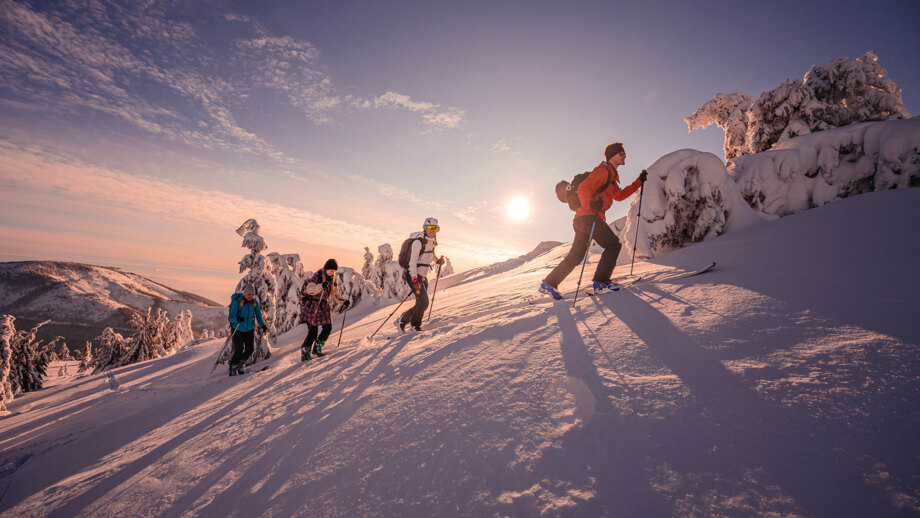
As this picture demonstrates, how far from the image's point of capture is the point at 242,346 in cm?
768

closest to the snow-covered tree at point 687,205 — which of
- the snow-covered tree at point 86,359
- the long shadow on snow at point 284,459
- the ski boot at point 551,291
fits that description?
the ski boot at point 551,291

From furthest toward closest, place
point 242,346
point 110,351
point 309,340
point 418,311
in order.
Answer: point 110,351
point 242,346
point 309,340
point 418,311

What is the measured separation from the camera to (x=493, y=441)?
206 cm

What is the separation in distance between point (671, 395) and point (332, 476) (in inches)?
92.0

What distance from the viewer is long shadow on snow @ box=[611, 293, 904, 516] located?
1346mm

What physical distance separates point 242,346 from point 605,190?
8.85 meters

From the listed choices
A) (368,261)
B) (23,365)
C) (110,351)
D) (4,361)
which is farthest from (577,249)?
(110,351)

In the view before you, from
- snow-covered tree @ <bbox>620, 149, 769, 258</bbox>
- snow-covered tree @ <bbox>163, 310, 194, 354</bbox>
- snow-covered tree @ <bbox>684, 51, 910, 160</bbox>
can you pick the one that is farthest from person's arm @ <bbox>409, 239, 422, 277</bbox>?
snow-covered tree @ <bbox>163, 310, 194, 354</bbox>

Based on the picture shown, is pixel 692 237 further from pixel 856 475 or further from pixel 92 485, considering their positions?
pixel 92 485

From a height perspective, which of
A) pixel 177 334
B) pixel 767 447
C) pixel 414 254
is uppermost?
pixel 414 254

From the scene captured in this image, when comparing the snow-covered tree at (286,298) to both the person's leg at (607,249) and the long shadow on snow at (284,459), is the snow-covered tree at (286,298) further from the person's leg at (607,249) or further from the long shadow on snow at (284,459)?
the person's leg at (607,249)

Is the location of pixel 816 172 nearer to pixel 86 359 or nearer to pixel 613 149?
pixel 613 149

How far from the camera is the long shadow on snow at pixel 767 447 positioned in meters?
1.35

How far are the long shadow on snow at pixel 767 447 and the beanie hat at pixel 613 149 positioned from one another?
449 cm
